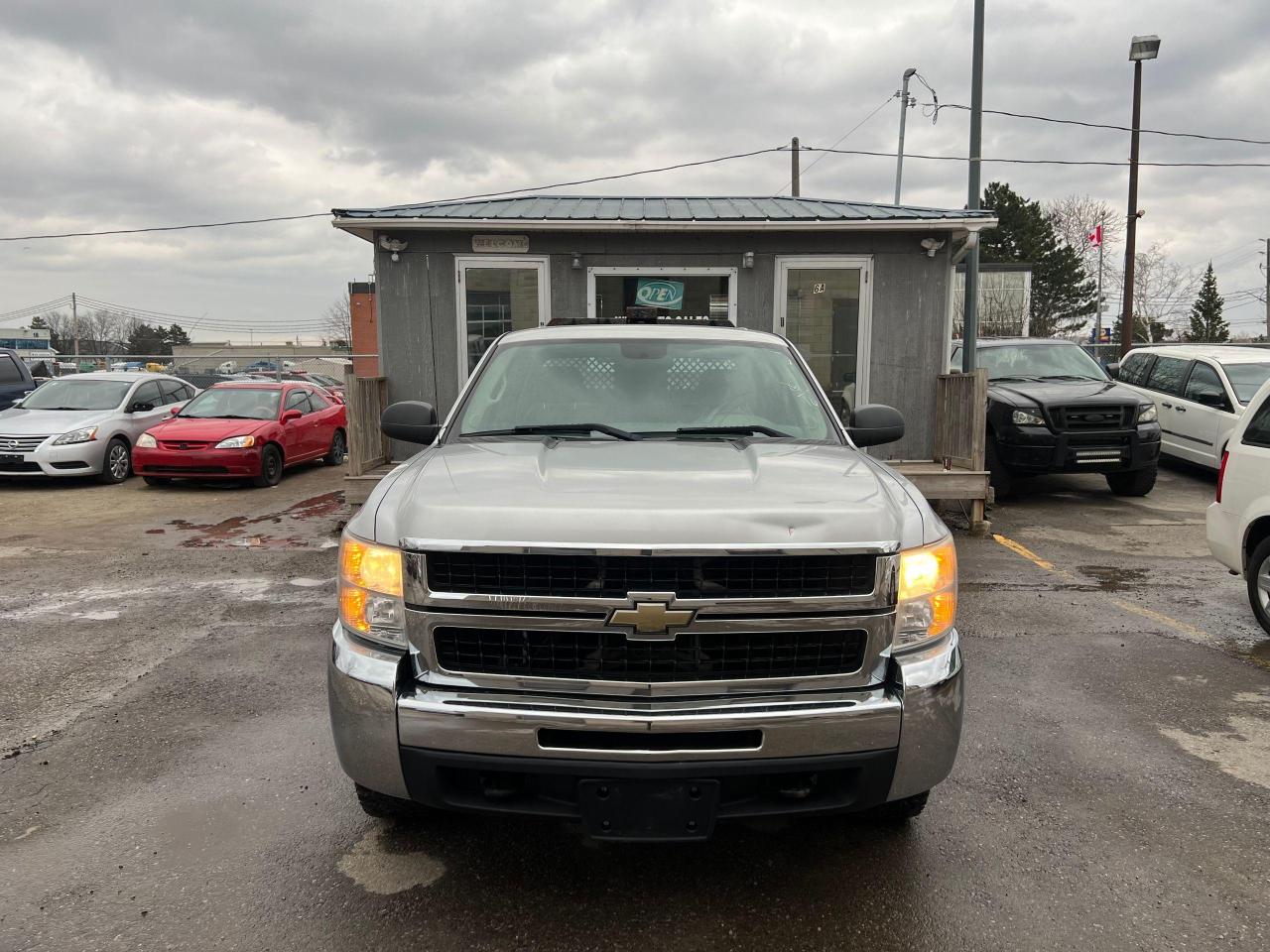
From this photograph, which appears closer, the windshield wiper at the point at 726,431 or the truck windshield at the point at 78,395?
the windshield wiper at the point at 726,431

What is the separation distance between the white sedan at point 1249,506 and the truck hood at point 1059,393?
4.21 meters

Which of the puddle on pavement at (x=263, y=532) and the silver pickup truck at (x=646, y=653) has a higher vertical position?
the silver pickup truck at (x=646, y=653)

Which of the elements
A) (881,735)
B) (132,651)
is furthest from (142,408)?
(881,735)

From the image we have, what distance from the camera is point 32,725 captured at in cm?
422

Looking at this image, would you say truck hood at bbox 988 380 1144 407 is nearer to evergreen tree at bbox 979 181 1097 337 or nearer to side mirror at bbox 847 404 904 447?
side mirror at bbox 847 404 904 447

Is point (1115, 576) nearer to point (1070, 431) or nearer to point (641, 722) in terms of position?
point (1070, 431)

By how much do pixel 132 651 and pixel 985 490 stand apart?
24.8ft

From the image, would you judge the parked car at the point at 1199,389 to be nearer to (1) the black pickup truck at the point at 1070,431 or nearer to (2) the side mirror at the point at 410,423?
(1) the black pickup truck at the point at 1070,431

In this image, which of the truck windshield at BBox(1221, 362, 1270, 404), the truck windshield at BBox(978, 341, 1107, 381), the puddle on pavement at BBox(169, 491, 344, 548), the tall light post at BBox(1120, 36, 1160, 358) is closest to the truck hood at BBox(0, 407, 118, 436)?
the puddle on pavement at BBox(169, 491, 344, 548)

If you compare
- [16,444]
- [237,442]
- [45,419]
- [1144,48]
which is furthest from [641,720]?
[1144,48]

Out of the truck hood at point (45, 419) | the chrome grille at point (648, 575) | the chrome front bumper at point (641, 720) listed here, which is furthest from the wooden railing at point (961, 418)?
the truck hood at point (45, 419)

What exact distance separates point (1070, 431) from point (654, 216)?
5.25m

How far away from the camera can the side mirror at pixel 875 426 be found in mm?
3893

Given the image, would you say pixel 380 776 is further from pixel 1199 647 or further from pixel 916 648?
pixel 1199 647
